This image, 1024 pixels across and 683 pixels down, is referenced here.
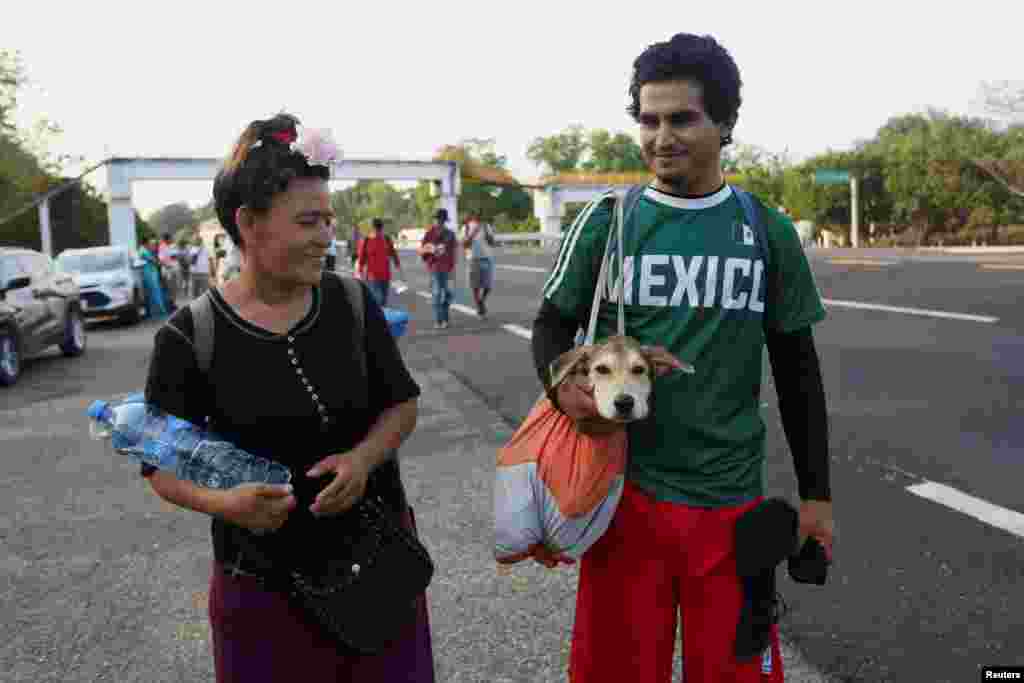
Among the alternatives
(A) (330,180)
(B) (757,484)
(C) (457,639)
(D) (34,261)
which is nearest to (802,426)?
(B) (757,484)

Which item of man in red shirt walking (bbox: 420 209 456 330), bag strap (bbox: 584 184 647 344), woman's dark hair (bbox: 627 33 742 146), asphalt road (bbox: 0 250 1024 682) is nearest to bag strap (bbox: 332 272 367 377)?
bag strap (bbox: 584 184 647 344)

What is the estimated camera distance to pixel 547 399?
2.20 m

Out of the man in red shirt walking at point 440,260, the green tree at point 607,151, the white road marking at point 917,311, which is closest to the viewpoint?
the white road marking at point 917,311

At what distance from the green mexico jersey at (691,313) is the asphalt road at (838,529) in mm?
1717

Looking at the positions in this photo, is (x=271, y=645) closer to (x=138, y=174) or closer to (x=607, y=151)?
(x=138, y=174)

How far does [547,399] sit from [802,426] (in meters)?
0.68

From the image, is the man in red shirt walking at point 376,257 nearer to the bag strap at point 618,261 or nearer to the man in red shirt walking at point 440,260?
the man in red shirt walking at point 440,260

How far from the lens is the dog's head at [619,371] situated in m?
1.99

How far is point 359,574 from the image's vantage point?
2.12 m

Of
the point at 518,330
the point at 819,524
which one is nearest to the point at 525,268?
the point at 518,330

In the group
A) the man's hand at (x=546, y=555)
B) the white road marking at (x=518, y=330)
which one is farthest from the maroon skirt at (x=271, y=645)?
the white road marking at (x=518, y=330)

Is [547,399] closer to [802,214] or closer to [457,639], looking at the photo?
[457,639]

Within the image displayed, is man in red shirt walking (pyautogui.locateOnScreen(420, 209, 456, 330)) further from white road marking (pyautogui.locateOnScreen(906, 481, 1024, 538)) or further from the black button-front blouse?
the black button-front blouse

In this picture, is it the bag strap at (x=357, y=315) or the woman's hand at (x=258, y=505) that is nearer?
the woman's hand at (x=258, y=505)
